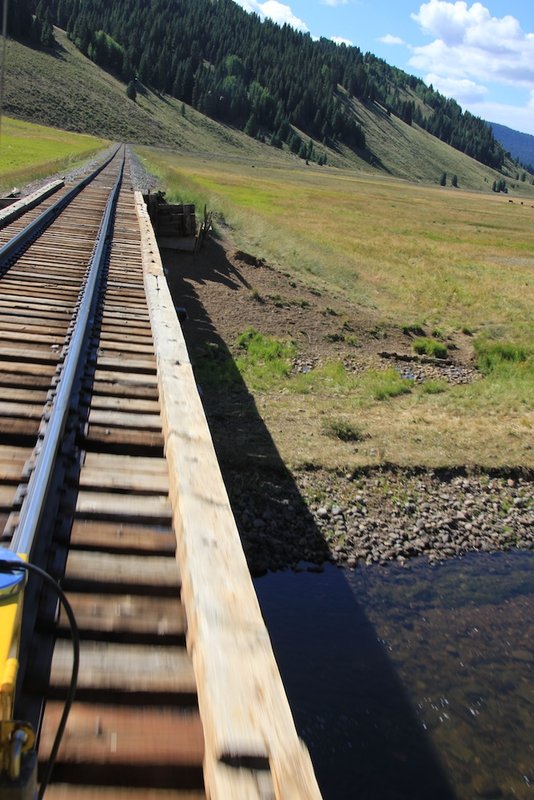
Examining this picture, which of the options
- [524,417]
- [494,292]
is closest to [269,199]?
[494,292]

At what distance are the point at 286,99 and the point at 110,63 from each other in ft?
163

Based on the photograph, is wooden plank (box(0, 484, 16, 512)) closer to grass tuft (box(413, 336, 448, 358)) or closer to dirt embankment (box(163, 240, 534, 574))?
dirt embankment (box(163, 240, 534, 574))

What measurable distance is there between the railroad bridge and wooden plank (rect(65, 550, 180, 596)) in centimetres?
1

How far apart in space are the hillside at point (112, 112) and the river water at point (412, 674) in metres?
100

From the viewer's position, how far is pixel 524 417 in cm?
1284

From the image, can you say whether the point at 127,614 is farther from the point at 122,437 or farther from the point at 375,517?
the point at 375,517

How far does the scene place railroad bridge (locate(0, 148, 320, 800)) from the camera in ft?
7.48

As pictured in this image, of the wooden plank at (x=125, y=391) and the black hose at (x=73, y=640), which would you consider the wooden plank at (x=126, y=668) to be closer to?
the black hose at (x=73, y=640)

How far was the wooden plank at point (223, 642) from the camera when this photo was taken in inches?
88.8

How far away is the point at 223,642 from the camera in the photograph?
2803mm

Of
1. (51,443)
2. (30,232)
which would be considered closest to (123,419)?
(51,443)

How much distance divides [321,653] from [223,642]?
164 inches

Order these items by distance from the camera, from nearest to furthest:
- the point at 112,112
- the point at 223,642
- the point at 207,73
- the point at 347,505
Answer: the point at 223,642 < the point at 347,505 < the point at 112,112 < the point at 207,73

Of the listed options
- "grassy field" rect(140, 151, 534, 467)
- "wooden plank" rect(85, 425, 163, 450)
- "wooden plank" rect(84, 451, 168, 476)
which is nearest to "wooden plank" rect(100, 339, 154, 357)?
"wooden plank" rect(85, 425, 163, 450)
